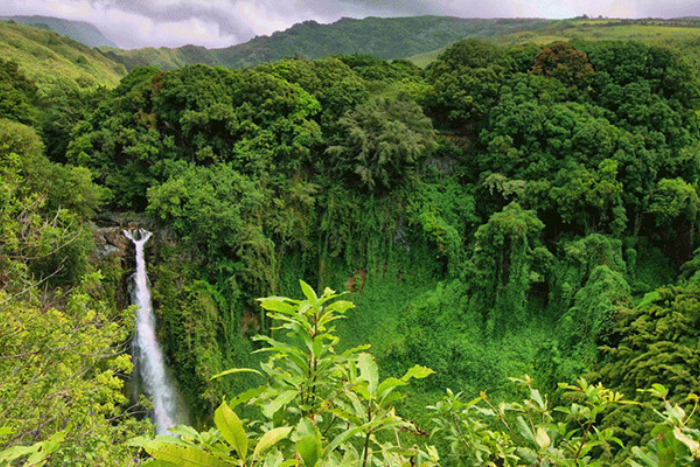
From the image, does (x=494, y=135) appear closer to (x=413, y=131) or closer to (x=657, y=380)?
(x=413, y=131)

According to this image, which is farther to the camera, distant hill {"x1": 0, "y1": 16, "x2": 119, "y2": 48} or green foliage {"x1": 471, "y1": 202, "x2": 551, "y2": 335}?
distant hill {"x1": 0, "y1": 16, "x2": 119, "y2": 48}

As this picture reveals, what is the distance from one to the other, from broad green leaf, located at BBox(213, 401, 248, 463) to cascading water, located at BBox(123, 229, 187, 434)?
29.4 ft

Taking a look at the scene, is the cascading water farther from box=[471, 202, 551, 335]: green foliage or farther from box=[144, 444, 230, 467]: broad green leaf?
box=[144, 444, 230, 467]: broad green leaf

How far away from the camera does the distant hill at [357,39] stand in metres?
52.8

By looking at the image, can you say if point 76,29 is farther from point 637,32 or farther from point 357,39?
point 637,32

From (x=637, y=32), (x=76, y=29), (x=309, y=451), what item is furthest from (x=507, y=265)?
(x=76, y=29)

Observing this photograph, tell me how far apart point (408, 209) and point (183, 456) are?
1118cm

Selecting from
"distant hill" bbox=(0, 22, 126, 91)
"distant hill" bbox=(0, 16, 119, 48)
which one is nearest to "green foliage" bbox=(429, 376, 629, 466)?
"distant hill" bbox=(0, 22, 126, 91)

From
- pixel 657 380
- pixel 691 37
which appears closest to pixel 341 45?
pixel 691 37

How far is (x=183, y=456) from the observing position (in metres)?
0.75

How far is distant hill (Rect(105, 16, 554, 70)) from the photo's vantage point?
5284 centimetres

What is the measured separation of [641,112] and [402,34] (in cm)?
5639

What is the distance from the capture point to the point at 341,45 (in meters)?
56.5

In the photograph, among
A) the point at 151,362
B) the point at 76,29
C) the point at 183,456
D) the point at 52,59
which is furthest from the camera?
the point at 76,29
